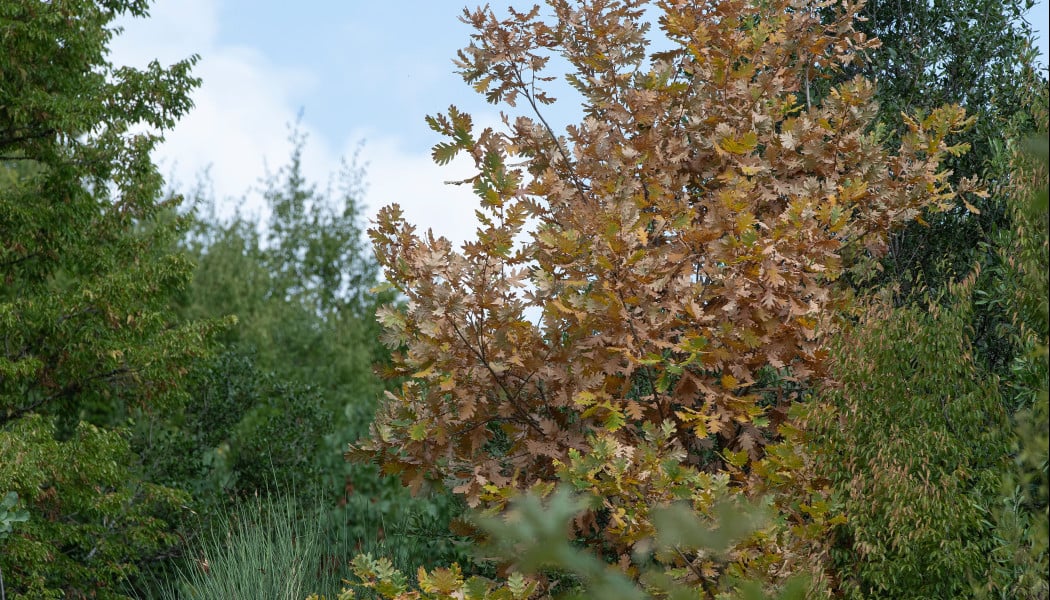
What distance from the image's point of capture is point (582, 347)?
484cm

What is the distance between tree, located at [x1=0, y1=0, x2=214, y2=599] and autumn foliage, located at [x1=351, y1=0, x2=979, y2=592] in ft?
16.4

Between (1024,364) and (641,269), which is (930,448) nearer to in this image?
(1024,364)

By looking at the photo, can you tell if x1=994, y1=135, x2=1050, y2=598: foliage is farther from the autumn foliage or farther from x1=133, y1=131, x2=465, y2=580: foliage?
x1=133, y1=131, x2=465, y2=580: foliage

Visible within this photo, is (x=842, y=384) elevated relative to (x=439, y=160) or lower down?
lower down

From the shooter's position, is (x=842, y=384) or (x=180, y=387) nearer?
(x=842, y=384)

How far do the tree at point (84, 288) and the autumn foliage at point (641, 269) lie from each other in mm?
5012

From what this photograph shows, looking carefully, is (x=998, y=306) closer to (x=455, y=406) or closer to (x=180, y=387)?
(x=455, y=406)

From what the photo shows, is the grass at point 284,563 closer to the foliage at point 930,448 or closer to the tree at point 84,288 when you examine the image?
the tree at point 84,288

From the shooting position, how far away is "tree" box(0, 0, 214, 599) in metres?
9.05

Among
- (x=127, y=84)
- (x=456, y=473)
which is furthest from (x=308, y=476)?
(x=456, y=473)

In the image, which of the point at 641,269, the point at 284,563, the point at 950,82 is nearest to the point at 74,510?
the point at 284,563

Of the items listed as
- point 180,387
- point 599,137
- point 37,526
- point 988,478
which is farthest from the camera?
point 180,387

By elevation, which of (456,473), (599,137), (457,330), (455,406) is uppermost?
(599,137)

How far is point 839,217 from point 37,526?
774 cm
